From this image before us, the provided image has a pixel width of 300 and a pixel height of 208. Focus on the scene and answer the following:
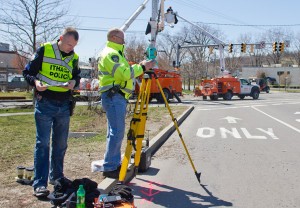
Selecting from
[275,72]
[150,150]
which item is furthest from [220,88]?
[275,72]

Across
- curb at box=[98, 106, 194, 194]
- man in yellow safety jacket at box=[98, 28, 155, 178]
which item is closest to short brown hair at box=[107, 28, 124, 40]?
man in yellow safety jacket at box=[98, 28, 155, 178]

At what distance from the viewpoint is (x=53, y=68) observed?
480 centimetres

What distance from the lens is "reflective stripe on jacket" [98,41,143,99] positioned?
5066 millimetres

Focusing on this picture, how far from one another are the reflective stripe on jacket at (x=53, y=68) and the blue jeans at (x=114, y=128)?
0.75m

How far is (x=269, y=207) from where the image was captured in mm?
4867

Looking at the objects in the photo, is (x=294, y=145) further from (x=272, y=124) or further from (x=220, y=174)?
(x=272, y=124)

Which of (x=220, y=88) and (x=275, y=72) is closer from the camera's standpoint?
(x=220, y=88)

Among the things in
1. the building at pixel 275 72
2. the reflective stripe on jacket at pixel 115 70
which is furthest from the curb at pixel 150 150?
the building at pixel 275 72

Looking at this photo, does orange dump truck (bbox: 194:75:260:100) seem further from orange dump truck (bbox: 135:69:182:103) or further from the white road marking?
the white road marking

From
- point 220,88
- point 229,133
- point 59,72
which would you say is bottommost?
point 229,133

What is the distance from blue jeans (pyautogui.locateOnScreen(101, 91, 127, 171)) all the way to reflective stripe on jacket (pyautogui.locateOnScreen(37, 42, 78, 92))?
0.75 meters

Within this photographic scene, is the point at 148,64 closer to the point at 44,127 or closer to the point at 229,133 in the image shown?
the point at 44,127

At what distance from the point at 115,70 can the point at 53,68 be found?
31.4 inches

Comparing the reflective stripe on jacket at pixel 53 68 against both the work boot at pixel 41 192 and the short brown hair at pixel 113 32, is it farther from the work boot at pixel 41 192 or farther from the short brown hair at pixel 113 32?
the work boot at pixel 41 192
